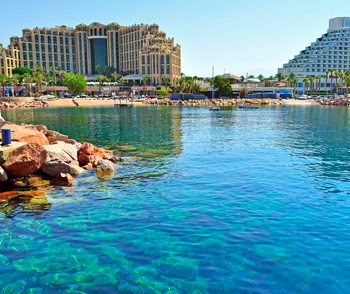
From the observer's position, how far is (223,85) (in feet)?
565

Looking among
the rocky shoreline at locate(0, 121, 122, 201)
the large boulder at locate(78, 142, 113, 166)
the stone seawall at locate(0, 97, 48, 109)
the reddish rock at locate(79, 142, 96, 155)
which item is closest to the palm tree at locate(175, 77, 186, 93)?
the stone seawall at locate(0, 97, 48, 109)

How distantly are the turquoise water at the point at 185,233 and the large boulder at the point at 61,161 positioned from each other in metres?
1.18

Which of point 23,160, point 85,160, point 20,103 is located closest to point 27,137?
point 85,160

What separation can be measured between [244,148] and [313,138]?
1279 centimetres

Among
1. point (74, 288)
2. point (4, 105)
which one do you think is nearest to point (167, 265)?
point (74, 288)

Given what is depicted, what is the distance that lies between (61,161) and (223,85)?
15521 cm

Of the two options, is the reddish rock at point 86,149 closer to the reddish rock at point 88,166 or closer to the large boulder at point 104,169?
the reddish rock at point 88,166

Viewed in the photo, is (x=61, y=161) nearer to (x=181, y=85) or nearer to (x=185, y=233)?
(x=185, y=233)

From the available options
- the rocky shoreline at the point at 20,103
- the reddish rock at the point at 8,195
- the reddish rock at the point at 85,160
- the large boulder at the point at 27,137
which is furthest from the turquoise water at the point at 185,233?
the rocky shoreline at the point at 20,103

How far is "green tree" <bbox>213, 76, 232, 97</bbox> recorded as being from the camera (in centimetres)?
17188

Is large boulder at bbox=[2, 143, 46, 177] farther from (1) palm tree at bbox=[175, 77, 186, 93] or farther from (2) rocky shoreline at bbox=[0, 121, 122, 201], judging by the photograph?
(1) palm tree at bbox=[175, 77, 186, 93]

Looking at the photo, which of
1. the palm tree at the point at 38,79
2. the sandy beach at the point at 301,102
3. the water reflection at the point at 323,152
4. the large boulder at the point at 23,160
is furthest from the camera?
the palm tree at the point at 38,79

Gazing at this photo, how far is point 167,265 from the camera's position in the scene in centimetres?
1216

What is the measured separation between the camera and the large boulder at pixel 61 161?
22266 millimetres
